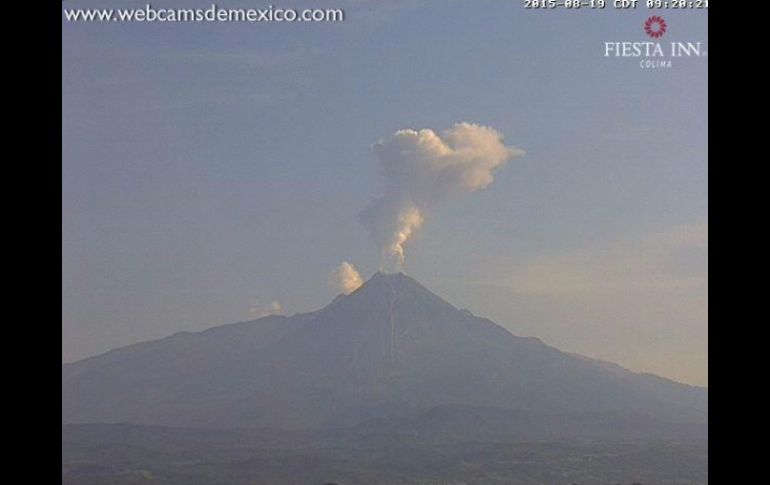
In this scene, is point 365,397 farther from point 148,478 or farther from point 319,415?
point 148,478

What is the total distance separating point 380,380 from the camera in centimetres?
4241

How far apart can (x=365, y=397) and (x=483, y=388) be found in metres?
6.76

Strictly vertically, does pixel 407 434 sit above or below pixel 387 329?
below

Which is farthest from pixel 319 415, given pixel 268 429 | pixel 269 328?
pixel 269 328

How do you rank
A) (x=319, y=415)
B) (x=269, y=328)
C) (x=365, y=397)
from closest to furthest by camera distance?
(x=319, y=415) → (x=365, y=397) → (x=269, y=328)

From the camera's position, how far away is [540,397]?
4653 cm

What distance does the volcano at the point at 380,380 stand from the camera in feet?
133

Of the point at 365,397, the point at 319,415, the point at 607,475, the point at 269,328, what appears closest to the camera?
the point at 607,475

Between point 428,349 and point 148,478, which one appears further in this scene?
point 428,349

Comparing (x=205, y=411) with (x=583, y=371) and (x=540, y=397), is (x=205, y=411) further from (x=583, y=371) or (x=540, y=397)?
(x=583, y=371)

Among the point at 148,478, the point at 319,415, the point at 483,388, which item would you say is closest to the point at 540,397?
the point at 483,388

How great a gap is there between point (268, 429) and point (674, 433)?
709 inches

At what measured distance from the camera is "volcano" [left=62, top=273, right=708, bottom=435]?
40.6 meters

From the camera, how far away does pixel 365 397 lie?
44469 mm
